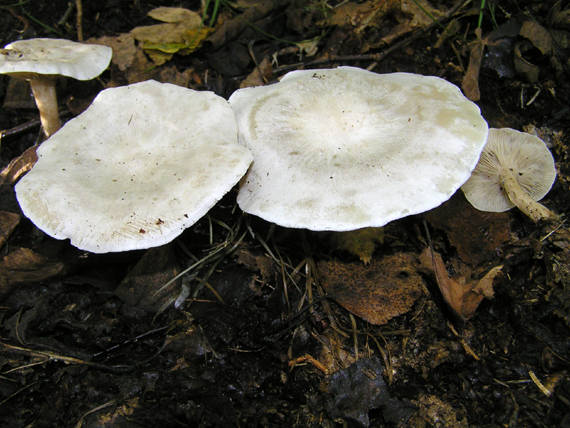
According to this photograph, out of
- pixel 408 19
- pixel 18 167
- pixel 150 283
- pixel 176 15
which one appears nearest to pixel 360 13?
pixel 408 19

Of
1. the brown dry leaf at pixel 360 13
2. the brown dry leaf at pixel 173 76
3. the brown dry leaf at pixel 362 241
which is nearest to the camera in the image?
the brown dry leaf at pixel 362 241

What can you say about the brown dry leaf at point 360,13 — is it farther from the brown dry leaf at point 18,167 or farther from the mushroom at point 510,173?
the brown dry leaf at point 18,167

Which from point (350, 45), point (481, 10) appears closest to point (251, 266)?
point (350, 45)

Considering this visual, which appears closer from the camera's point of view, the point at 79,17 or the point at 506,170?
the point at 506,170

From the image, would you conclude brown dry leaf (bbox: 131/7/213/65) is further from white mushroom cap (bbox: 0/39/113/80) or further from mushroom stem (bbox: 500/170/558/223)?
mushroom stem (bbox: 500/170/558/223)

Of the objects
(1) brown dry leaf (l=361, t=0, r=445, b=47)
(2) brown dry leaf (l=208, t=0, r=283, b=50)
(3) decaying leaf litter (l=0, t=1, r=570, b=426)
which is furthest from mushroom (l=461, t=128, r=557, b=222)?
(2) brown dry leaf (l=208, t=0, r=283, b=50)

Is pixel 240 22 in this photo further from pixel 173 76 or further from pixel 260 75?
pixel 173 76

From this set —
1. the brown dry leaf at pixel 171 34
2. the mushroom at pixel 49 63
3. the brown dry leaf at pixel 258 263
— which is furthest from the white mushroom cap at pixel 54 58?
the brown dry leaf at pixel 258 263

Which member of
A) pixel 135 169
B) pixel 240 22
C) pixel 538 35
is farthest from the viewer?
pixel 240 22
